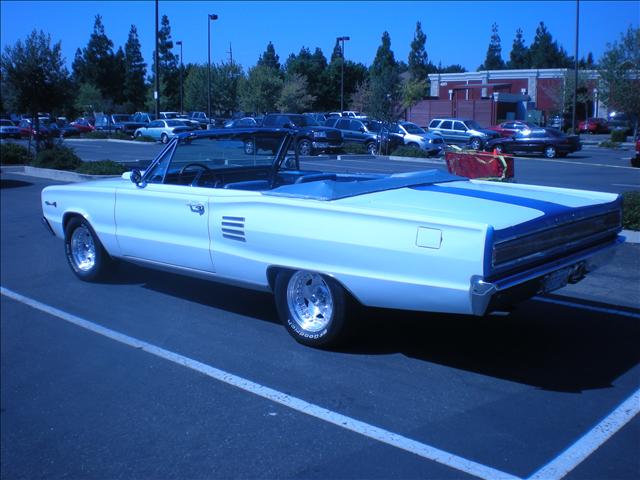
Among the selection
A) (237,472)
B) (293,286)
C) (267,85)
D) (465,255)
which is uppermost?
(267,85)

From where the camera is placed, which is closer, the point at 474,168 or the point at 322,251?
the point at 322,251

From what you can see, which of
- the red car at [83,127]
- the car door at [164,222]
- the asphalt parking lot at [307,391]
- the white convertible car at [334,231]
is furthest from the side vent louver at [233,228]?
the red car at [83,127]

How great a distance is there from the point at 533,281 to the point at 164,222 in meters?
3.37

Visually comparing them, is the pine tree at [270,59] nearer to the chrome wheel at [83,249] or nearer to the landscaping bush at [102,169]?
the landscaping bush at [102,169]

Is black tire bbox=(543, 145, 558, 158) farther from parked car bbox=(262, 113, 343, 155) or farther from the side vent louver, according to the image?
the side vent louver

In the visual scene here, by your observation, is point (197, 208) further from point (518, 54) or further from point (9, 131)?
point (518, 54)

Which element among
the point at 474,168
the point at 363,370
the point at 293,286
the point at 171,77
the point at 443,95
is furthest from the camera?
the point at 443,95

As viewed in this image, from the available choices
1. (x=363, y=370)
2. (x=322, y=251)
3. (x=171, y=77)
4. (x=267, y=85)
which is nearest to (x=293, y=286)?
(x=322, y=251)

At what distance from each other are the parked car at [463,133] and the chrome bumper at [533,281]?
93.4 ft

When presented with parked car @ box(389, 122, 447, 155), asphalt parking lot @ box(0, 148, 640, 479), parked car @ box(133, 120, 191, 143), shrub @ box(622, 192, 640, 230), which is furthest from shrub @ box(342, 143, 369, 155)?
asphalt parking lot @ box(0, 148, 640, 479)

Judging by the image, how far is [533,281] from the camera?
470 cm

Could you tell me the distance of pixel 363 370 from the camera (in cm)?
507

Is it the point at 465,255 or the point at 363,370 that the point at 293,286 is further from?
the point at 465,255

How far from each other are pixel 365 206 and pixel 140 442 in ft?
7.19
